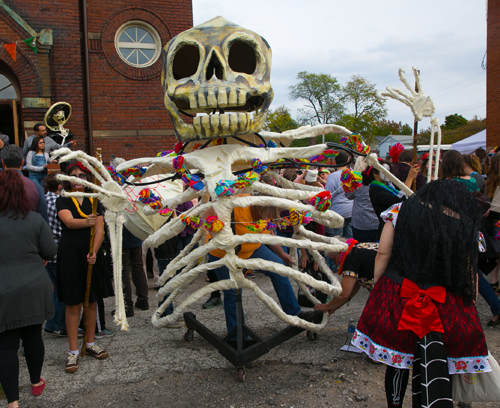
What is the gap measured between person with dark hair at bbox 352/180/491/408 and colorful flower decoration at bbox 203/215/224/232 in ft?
3.87

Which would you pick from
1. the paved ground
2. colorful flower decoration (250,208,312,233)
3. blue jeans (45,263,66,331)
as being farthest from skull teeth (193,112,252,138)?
blue jeans (45,263,66,331)

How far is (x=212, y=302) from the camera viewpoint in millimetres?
4973

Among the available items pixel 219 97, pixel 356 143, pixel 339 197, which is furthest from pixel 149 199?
pixel 339 197

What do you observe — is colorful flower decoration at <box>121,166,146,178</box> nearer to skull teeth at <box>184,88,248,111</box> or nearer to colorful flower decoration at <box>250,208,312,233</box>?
skull teeth at <box>184,88,248,111</box>

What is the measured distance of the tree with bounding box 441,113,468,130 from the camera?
4556 cm

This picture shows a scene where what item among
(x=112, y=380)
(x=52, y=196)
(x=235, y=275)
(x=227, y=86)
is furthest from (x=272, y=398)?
(x=52, y=196)

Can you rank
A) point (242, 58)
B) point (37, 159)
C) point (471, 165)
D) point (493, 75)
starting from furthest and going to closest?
point (493, 75) → point (37, 159) → point (471, 165) → point (242, 58)

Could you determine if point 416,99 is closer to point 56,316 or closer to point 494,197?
point 494,197

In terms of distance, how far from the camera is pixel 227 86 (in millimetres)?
2795

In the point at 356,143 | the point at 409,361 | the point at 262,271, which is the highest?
the point at 356,143

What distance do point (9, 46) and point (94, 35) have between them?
1834mm

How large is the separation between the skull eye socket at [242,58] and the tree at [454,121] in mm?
47474

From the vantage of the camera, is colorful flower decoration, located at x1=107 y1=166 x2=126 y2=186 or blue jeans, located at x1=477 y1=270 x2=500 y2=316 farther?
blue jeans, located at x1=477 y1=270 x2=500 y2=316

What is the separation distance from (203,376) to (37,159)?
226 inches
